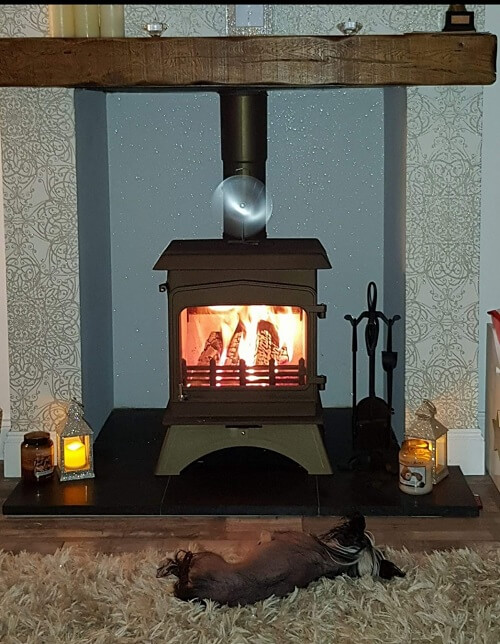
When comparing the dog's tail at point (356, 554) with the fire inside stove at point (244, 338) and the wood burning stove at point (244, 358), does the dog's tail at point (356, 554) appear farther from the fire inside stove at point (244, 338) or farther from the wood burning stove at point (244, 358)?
the fire inside stove at point (244, 338)

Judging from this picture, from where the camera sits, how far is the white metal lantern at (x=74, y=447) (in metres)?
2.73

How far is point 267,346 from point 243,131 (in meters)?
0.77

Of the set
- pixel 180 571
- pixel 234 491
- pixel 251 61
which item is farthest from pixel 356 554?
pixel 251 61

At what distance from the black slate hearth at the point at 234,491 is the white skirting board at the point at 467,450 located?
0.15ft

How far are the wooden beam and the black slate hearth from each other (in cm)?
128

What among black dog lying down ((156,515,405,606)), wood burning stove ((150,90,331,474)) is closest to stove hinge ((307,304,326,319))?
wood burning stove ((150,90,331,474))

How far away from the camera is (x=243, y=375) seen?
2.77 meters

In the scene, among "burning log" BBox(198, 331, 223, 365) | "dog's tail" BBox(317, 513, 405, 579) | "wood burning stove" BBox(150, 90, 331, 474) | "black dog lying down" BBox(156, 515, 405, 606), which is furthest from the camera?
"burning log" BBox(198, 331, 223, 365)

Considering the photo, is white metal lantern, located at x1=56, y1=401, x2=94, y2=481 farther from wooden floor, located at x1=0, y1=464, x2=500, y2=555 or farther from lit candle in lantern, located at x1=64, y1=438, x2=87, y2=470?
wooden floor, located at x1=0, y1=464, x2=500, y2=555

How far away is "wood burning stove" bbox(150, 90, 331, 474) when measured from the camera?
273 cm

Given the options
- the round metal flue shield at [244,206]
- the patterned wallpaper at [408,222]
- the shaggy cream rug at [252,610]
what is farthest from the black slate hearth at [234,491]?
the round metal flue shield at [244,206]

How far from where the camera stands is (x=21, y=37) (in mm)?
2637

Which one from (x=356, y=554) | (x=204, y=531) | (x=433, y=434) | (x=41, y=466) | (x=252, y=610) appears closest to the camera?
(x=252, y=610)

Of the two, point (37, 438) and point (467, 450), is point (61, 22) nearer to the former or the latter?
point (37, 438)
